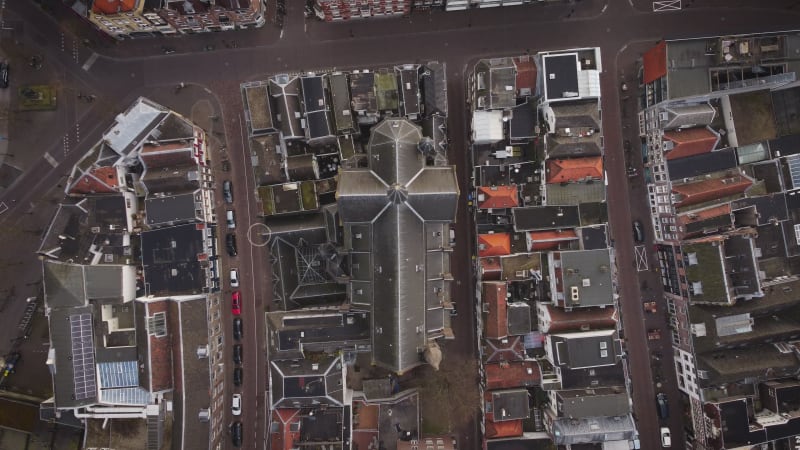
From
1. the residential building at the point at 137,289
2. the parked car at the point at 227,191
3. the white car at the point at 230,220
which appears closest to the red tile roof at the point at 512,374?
the residential building at the point at 137,289

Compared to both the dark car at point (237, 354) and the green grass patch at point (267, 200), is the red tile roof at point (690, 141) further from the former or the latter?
the dark car at point (237, 354)

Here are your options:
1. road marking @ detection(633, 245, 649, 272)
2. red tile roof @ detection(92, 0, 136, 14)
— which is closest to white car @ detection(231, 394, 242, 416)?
red tile roof @ detection(92, 0, 136, 14)

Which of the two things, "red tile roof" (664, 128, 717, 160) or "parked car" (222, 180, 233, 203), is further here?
"parked car" (222, 180, 233, 203)

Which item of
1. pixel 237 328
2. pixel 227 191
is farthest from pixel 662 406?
pixel 227 191

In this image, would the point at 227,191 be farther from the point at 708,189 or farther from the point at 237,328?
the point at 708,189

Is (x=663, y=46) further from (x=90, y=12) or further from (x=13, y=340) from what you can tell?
(x=13, y=340)

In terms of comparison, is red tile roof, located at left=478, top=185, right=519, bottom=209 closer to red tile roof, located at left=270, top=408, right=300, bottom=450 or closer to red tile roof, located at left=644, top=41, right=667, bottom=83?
red tile roof, located at left=644, top=41, right=667, bottom=83
